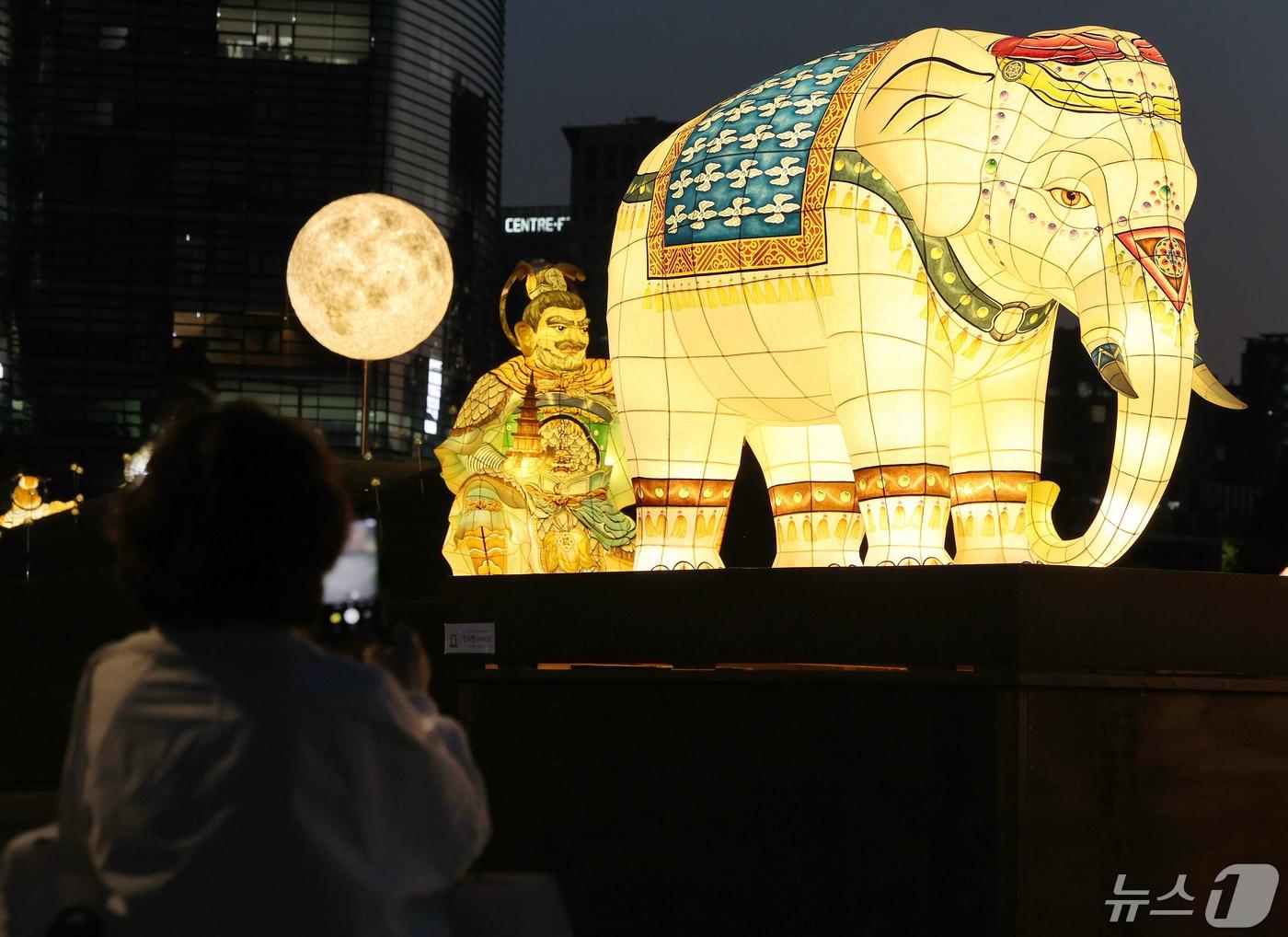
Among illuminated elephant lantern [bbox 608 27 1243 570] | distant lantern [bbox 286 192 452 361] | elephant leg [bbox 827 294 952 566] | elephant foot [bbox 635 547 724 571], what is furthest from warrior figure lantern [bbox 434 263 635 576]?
distant lantern [bbox 286 192 452 361]

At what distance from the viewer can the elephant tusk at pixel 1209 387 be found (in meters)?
5.62

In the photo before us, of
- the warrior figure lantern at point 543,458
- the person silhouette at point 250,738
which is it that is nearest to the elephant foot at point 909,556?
the warrior figure lantern at point 543,458

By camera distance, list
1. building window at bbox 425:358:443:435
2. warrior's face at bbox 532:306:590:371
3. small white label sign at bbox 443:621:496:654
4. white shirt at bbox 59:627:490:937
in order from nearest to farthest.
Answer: white shirt at bbox 59:627:490:937
small white label sign at bbox 443:621:496:654
warrior's face at bbox 532:306:590:371
building window at bbox 425:358:443:435

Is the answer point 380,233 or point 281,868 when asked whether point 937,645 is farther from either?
point 380,233

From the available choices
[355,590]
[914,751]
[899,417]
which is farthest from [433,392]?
[355,590]

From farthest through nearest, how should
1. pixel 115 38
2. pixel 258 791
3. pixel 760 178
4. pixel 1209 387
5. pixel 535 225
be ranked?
1. pixel 535 225
2. pixel 115 38
3. pixel 760 178
4. pixel 1209 387
5. pixel 258 791

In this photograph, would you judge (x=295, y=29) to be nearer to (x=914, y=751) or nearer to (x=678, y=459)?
(x=678, y=459)

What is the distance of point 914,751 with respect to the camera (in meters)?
5.05

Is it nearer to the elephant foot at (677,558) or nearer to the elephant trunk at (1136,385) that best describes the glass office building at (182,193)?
the elephant foot at (677,558)

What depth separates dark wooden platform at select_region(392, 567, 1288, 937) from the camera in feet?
15.9

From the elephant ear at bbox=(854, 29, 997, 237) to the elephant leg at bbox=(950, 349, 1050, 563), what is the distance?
67 cm

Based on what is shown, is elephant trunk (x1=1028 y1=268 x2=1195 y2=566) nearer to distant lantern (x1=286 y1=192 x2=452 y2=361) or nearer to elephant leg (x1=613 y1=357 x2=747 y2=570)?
elephant leg (x1=613 y1=357 x2=747 y2=570)

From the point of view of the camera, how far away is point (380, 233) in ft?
38.3

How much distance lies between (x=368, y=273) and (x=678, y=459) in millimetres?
6058
